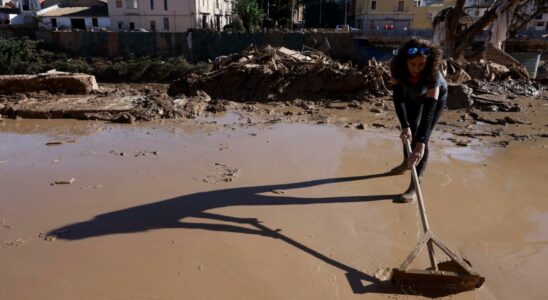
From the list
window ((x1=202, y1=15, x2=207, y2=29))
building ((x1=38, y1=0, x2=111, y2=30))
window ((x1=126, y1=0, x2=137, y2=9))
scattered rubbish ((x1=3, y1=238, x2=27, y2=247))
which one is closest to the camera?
scattered rubbish ((x1=3, y1=238, x2=27, y2=247))

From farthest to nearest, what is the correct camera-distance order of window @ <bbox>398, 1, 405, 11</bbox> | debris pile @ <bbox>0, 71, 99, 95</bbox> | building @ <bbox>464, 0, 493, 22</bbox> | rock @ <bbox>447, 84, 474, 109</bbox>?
window @ <bbox>398, 1, 405, 11</bbox>, building @ <bbox>464, 0, 493, 22</bbox>, debris pile @ <bbox>0, 71, 99, 95</bbox>, rock @ <bbox>447, 84, 474, 109</bbox>

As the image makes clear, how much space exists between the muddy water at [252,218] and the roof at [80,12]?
3369 cm

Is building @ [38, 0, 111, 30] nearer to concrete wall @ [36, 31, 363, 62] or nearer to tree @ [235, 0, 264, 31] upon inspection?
concrete wall @ [36, 31, 363, 62]

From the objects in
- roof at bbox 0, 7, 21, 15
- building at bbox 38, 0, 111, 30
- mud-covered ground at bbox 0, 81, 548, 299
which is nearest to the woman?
mud-covered ground at bbox 0, 81, 548, 299

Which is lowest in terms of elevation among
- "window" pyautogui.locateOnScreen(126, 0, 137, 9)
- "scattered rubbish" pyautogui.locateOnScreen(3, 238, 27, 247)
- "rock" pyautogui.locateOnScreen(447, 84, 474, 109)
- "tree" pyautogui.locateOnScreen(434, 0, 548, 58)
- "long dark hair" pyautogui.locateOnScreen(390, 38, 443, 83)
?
"scattered rubbish" pyautogui.locateOnScreen(3, 238, 27, 247)

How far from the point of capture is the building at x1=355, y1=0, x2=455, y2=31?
1476 inches

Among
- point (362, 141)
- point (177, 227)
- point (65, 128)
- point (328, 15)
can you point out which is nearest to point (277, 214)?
point (177, 227)

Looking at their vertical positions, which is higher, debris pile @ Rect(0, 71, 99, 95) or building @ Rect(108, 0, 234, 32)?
building @ Rect(108, 0, 234, 32)

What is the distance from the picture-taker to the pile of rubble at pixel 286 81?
9102 millimetres

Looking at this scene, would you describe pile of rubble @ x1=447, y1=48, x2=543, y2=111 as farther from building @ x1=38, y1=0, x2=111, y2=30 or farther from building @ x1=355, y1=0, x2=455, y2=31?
building @ x1=38, y1=0, x2=111, y2=30

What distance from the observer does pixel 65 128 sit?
6945 mm

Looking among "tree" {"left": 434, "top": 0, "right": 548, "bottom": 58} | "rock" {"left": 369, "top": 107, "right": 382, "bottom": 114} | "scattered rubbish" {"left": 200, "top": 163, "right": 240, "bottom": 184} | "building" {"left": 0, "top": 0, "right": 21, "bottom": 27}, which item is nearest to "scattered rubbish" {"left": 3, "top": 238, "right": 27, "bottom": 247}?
"scattered rubbish" {"left": 200, "top": 163, "right": 240, "bottom": 184}

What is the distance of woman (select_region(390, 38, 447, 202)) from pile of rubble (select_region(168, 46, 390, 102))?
503 centimetres

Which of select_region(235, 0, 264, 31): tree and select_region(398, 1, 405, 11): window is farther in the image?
select_region(398, 1, 405, 11): window
